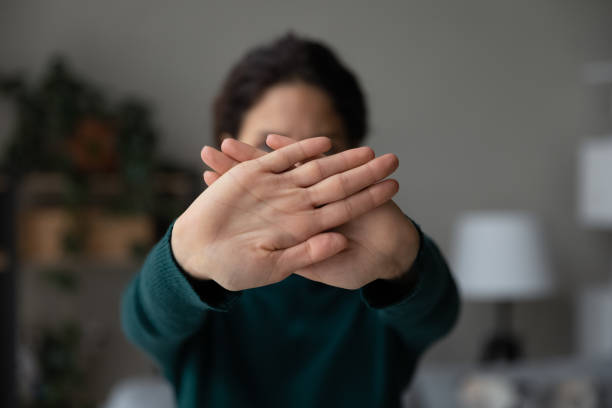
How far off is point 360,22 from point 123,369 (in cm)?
147

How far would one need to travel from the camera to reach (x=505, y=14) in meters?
1.97

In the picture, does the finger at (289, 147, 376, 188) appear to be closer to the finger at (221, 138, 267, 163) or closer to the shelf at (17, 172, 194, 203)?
the finger at (221, 138, 267, 163)

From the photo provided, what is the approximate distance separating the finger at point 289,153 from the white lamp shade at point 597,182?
188 centimetres

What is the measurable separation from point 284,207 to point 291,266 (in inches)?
1.1

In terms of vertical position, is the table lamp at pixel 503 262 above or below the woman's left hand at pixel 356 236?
below

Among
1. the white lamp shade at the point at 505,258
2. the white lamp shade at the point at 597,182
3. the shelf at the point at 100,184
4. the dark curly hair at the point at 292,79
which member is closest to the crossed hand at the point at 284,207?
the dark curly hair at the point at 292,79

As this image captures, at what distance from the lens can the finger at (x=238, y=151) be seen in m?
0.27

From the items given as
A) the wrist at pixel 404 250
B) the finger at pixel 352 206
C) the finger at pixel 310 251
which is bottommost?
the wrist at pixel 404 250

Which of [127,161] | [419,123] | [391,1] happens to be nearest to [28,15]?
[127,161]

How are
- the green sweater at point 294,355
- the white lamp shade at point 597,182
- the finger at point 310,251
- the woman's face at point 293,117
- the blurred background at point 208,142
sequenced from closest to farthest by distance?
1. the finger at point 310,251
2. the woman's face at point 293,117
3. the green sweater at point 294,355
4. the blurred background at point 208,142
5. the white lamp shade at point 597,182

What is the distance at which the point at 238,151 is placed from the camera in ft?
0.88

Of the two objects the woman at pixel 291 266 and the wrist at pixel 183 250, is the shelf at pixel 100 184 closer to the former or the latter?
the woman at pixel 291 266

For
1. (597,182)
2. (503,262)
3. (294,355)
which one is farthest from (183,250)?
(597,182)

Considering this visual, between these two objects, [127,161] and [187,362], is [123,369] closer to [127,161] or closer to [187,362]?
[127,161]
